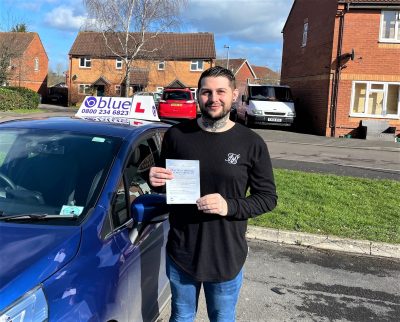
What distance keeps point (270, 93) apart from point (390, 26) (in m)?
6.37

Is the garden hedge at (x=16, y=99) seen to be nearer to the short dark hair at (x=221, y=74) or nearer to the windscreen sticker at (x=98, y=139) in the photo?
the windscreen sticker at (x=98, y=139)

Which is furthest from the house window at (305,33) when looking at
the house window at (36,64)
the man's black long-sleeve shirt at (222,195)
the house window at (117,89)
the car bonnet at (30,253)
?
the house window at (36,64)

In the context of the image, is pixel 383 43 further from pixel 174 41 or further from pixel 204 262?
pixel 174 41

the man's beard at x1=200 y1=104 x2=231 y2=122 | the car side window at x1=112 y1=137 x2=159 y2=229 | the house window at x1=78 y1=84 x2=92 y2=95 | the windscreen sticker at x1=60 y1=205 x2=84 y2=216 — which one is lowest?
the windscreen sticker at x1=60 y1=205 x2=84 y2=216

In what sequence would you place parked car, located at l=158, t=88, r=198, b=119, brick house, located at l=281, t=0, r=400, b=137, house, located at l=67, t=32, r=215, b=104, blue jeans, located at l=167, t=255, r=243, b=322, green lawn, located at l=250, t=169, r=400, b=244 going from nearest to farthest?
1. blue jeans, located at l=167, t=255, r=243, b=322
2. green lawn, located at l=250, t=169, r=400, b=244
3. brick house, located at l=281, t=0, r=400, b=137
4. parked car, located at l=158, t=88, r=198, b=119
5. house, located at l=67, t=32, r=215, b=104

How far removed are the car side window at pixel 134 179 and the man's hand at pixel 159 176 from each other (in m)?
0.44

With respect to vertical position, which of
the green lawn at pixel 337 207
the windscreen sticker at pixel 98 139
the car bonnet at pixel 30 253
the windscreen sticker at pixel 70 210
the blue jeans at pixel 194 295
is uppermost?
the windscreen sticker at pixel 98 139

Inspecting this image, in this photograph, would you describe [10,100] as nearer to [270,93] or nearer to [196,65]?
[270,93]

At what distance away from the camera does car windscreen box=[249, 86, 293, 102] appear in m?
22.2

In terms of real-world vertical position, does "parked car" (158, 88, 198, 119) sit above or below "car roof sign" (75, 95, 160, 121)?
above

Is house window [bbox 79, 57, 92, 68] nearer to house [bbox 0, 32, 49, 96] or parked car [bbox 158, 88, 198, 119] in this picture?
house [bbox 0, 32, 49, 96]

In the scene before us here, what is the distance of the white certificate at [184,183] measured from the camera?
2.25m

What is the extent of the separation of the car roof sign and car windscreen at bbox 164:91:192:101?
63.6 ft

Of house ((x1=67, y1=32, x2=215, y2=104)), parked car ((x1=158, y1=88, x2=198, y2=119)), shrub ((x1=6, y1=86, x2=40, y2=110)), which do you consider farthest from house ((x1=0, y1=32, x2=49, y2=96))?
parked car ((x1=158, y1=88, x2=198, y2=119))
